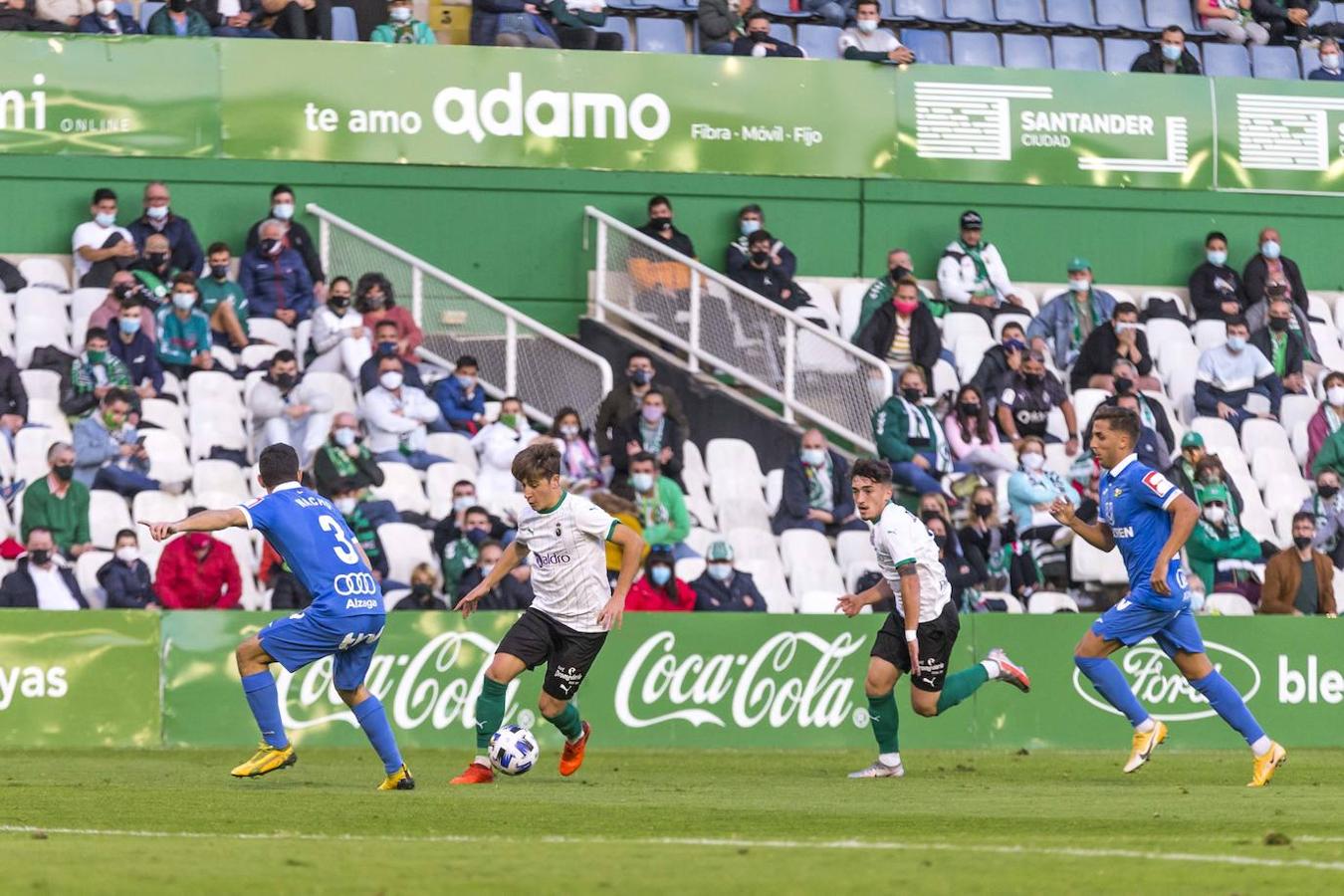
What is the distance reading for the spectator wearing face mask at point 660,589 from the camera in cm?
1819

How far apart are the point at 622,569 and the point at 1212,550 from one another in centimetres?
909

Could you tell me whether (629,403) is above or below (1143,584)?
above

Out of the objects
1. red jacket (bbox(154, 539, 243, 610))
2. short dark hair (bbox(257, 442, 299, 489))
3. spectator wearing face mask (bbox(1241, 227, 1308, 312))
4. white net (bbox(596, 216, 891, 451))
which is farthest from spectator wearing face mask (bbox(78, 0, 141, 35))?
spectator wearing face mask (bbox(1241, 227, 1308, 312))

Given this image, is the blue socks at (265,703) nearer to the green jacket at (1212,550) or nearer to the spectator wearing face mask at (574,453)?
the spectator wearing face mask at (574,453)

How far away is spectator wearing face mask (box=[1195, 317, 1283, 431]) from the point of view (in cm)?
2283

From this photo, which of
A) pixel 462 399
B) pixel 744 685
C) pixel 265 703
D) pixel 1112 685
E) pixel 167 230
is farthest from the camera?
pixel 167 230

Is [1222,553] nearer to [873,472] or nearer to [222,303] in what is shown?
[873,472]

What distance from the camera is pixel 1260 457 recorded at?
22375mm

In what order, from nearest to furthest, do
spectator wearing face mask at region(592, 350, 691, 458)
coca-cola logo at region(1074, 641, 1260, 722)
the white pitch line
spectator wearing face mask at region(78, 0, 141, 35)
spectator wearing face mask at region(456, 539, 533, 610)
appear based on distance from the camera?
the white pitch line
spectator wearing face mask at region(456, 539, 533, 610)
coca-cola logo at region(1074, 641, 1260, 722)
spectator wearing face mask at region(592, 350, 691, 458)
spectator wearing face mask at region(78, 0, 141, 35)

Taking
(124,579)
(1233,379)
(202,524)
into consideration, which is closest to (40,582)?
(124,579)

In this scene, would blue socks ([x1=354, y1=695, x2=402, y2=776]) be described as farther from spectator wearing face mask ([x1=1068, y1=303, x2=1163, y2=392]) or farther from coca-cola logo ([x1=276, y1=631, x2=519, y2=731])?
spectator wearing face mask ([x1=1068, y1=303, x2=1163, y2=392])

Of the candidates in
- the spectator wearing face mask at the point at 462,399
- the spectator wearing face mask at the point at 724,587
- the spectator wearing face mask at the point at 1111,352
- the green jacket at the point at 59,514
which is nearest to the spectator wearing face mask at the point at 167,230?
the spectator wearing face mask at the point at 462,399

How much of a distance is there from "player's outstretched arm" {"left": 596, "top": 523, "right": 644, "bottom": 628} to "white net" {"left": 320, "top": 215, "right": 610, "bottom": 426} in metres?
7.91

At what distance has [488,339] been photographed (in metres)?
21.1
